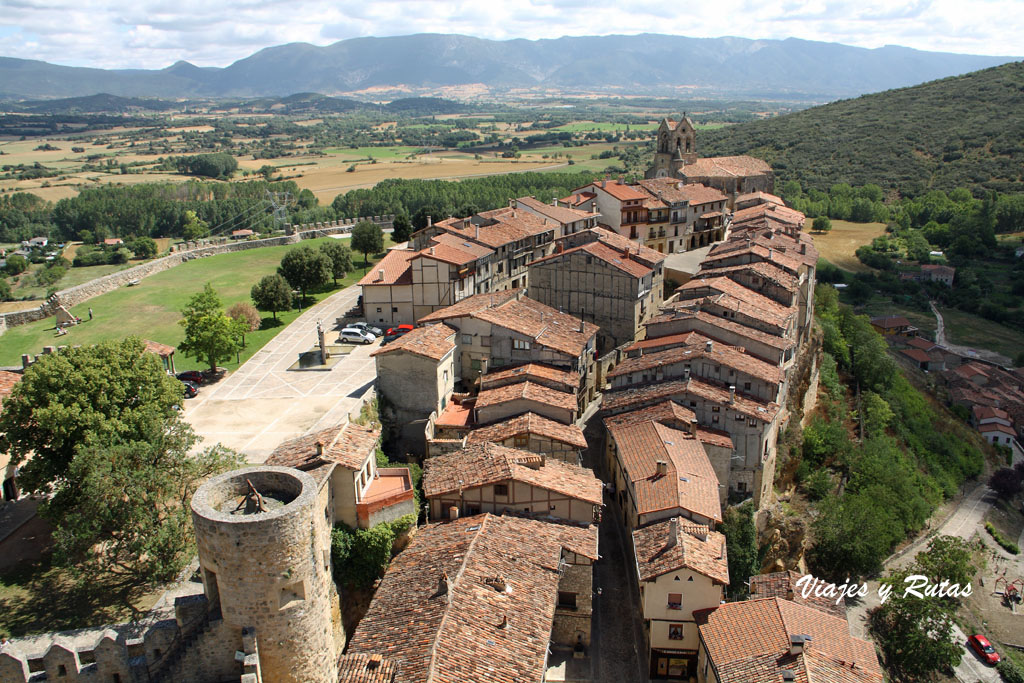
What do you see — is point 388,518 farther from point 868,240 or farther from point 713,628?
point 868,240

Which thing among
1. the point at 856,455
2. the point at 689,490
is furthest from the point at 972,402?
the point at 689,490

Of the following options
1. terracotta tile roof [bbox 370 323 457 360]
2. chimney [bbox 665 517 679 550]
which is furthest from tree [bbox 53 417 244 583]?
chimney [bbox 665 517 679 550]

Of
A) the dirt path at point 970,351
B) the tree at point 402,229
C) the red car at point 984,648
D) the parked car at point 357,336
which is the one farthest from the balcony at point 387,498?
the dirt path at point 970,351

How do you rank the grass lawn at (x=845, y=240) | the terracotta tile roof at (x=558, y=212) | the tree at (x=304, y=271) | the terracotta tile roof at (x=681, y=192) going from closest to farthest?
the tree at (x=304, y=271), the terracotta tile roof at (x=558, y=212), the terracotta tile roof at (x=681, y=192), the grass lawn at (x=845, y=240)

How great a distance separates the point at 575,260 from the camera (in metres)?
66.1

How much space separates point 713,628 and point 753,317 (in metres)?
27.4

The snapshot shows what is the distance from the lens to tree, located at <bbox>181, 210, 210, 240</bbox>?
429 feet

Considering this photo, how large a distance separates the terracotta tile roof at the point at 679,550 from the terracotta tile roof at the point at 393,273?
1339 inches

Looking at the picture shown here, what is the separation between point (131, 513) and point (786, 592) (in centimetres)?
3235

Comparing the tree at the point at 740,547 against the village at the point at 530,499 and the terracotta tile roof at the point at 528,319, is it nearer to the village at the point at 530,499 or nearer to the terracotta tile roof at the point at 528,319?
the village at the point at 530,499

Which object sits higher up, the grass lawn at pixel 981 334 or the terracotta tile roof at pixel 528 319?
the terracotta tile roof at pixel 528 319

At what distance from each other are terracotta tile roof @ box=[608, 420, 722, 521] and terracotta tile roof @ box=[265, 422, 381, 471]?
14741 mm

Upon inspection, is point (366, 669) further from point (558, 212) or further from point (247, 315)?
point (558, 212)

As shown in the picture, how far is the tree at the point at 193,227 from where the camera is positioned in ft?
429
